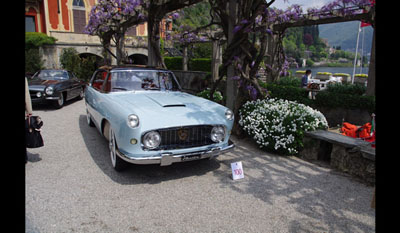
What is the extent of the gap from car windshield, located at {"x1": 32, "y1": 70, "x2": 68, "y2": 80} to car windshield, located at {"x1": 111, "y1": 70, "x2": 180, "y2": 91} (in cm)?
636

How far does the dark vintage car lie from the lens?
8.70 metres

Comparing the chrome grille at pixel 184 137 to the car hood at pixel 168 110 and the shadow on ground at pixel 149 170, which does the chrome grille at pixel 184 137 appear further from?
the shadow on ground at pixel 149 170

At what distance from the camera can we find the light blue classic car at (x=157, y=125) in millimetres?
3609

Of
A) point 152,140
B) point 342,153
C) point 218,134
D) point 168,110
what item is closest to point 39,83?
point 168,110

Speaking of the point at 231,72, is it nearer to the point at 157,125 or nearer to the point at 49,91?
the point at 157,125

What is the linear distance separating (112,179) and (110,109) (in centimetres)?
110

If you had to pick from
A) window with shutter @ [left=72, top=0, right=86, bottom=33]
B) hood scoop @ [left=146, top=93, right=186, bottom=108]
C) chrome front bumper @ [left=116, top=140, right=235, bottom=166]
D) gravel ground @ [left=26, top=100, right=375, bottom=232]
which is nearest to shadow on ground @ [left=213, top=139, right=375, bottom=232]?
gravel ground @ [left=26, top=100, right=375, bottom=232]

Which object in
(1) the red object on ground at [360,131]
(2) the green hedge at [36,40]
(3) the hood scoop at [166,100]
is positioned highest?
(2) the green hedge at [36,40]

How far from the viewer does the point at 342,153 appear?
4.40 m

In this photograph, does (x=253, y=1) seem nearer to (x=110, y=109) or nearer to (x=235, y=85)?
(x=235, y=85)

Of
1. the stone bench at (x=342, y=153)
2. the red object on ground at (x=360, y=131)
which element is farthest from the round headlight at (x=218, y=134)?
the red object on ground at (x=360, y=131)

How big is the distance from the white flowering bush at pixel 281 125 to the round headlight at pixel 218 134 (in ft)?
4.22
